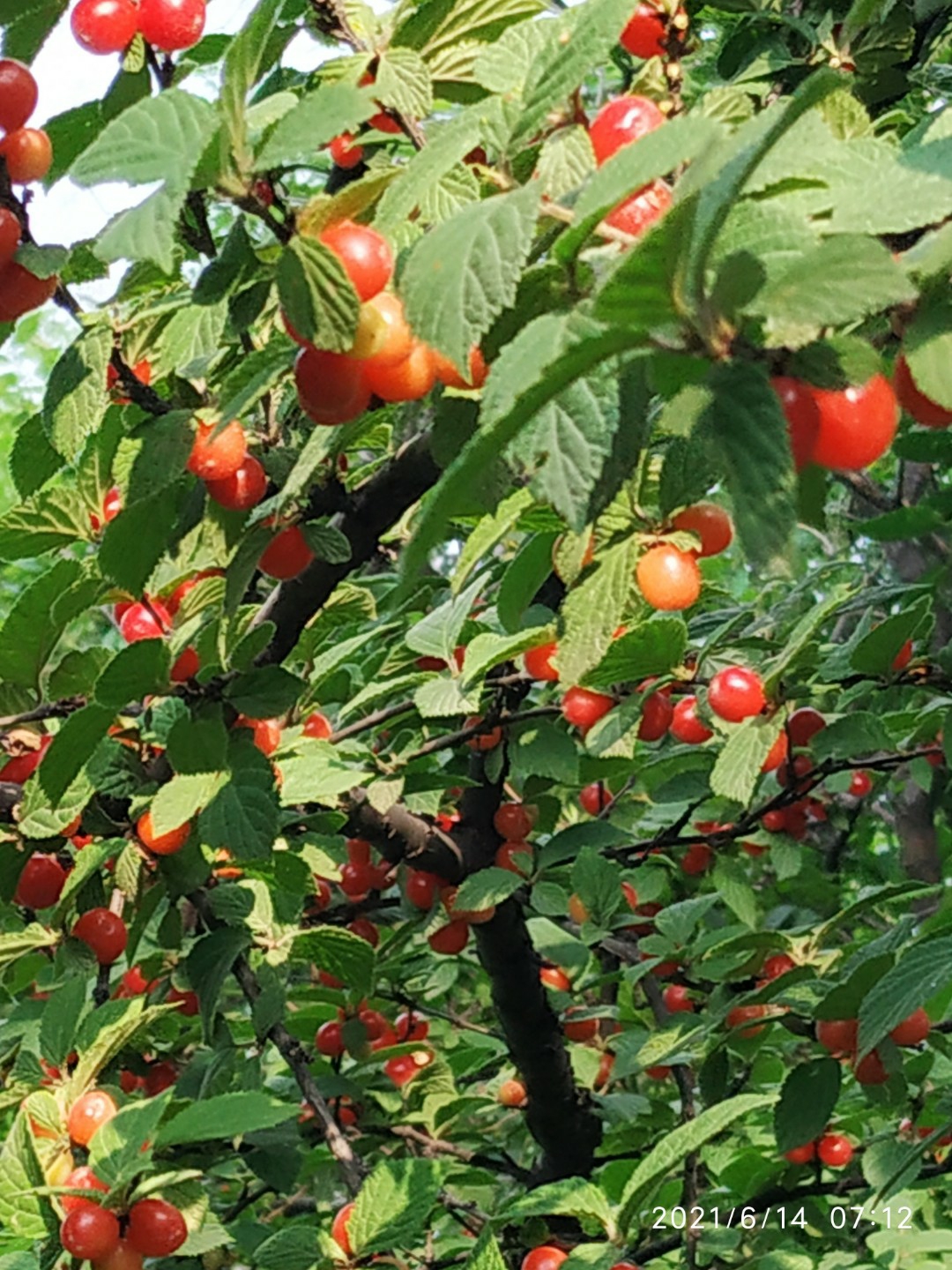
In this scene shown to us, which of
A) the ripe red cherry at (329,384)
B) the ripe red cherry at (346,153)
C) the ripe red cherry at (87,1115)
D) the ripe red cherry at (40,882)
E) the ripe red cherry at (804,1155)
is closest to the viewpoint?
the ripe red cherry at (329,384)

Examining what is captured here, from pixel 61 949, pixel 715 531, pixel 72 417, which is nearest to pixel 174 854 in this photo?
pixel 61 949

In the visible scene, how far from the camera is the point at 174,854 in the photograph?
1.42m

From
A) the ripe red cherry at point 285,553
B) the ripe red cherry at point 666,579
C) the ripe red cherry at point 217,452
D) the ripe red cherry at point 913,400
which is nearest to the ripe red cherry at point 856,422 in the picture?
the ripe red cherry at point 913,400

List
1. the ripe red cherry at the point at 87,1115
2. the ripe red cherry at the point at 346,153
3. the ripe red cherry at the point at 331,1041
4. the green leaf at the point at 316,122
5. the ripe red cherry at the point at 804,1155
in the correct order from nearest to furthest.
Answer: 1. the green leaf at the point at 316,122
2. the ripe red cherry at the point at 346,153
3. the ripe red cherry at the point at 87,1115
4. the ripe red cherry at the point at 804,1155
5. the ripe red cherry at the point at 331,1041

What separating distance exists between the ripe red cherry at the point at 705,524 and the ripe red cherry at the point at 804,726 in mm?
618

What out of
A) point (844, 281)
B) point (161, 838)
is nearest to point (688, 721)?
point (161, 838)

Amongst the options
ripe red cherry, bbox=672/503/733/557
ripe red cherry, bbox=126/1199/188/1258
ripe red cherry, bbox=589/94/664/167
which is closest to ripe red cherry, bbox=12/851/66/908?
ripe red cherry, bbox=126/1199/188/1258

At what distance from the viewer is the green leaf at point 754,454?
1.80ft

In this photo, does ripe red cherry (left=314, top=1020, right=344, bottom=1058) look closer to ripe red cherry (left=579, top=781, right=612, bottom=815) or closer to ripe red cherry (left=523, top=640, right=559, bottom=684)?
ripe red cherry (left=579, top=781, right=612, bottom=815)

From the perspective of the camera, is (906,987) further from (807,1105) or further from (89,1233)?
(89,1233)

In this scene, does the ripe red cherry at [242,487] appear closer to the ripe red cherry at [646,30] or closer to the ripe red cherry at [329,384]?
the ripe red cherry at [329,384]

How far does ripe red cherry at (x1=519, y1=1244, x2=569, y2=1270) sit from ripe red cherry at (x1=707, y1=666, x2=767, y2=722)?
63 centimetres

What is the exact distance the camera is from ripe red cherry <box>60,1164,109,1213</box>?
44.4 inches

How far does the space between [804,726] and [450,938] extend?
2.13 ft
